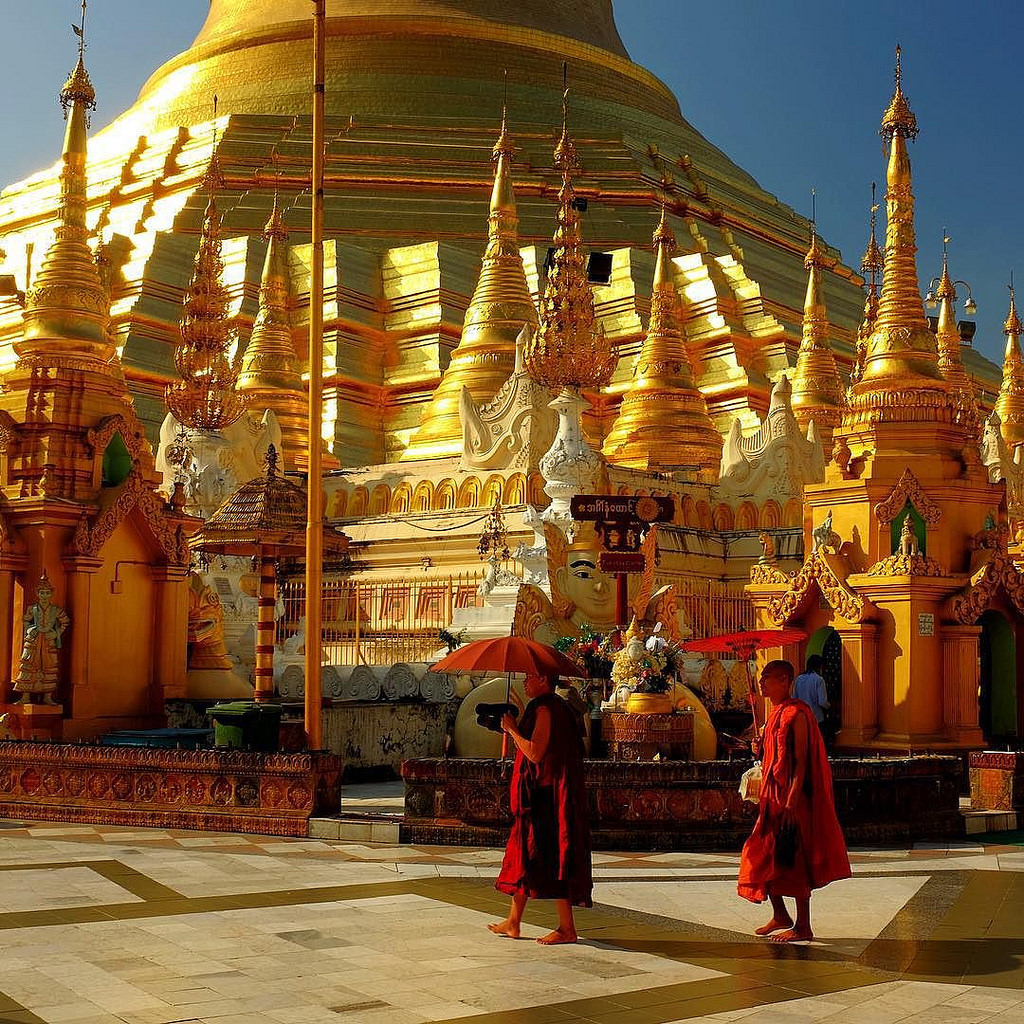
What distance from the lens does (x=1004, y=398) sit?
32812 mm

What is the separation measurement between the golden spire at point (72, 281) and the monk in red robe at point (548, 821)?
9841mm

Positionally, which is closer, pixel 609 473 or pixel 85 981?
pixel 85 981

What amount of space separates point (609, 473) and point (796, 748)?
1482cm

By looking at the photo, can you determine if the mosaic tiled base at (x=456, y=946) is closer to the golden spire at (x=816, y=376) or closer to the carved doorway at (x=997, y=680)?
the carved doorway at (x=997, y=680)

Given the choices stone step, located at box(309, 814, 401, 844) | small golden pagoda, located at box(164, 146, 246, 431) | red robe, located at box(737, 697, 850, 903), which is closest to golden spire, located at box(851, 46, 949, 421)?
stone step, located at box(309, 814, 401, 844)

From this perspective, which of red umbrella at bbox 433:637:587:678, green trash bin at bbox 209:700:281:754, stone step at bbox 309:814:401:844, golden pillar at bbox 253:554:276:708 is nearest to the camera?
red umbrella at bbox 433:637:587:678

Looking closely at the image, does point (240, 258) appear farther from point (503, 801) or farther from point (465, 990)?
point (465, 990)

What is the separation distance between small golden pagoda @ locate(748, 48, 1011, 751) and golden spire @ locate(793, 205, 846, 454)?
12.1 metres

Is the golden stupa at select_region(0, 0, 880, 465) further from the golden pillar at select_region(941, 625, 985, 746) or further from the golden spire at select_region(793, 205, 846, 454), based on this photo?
the golden pillar at select_region(941, 625, 985, 746)

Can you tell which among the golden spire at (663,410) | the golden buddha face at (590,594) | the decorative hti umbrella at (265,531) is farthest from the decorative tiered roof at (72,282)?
the golden spire at (663,410)

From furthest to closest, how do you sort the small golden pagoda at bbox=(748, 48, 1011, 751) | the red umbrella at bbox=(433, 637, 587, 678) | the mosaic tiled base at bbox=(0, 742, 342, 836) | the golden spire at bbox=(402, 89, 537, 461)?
the golden spire at bbox=(402, 89, 537, 461), the small golden pagoda at bbox=(748, 48, 1011, 751), the mosaic tiled base at bbox=(0, 742, 342, 836), the red umbrella at bbox=(433, 637, 587, 678)

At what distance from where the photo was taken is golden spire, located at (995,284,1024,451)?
106 feet

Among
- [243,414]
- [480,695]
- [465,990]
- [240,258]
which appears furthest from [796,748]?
[240,258]

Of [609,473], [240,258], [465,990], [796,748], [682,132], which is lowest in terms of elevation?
[465,990]
